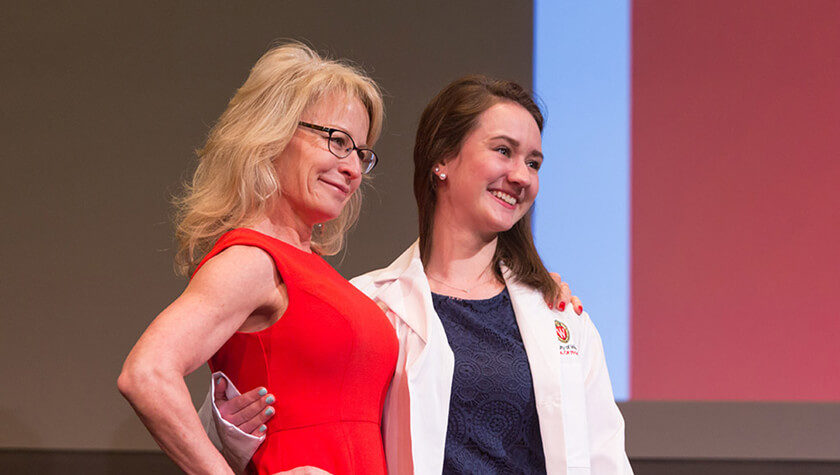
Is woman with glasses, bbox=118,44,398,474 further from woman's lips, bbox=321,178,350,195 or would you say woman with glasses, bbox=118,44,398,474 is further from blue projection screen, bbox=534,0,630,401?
blue projection screen, bbox=534,0,630,401

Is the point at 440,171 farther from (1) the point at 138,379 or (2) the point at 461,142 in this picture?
(1) the point at 138,379

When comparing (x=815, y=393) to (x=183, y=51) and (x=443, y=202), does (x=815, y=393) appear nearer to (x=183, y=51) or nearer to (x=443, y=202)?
(x=443, y=202)

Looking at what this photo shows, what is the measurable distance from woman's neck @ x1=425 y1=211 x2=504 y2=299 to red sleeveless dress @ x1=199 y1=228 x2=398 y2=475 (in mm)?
434

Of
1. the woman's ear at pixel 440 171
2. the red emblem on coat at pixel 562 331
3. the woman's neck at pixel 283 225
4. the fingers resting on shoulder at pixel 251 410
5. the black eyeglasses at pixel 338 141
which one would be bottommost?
the red emblem on coat at pixel 562 331

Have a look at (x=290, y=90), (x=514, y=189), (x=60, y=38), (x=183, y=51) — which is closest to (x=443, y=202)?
(x=514, y=189)

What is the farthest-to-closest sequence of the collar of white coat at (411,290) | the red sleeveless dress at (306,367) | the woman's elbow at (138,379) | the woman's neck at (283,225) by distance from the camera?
the collar of white coat at (411,290), the woman's neck at (283,225), the red sleeveless dress at (306,367), the woman's elbow at (138,379)

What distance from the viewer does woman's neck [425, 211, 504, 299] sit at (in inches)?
69.5

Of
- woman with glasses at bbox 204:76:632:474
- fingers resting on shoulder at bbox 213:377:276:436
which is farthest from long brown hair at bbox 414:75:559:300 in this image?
fingers resting on shoulder at bbox 213:377:276:436

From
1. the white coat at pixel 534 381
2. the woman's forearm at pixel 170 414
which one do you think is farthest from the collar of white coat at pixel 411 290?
the woman's forearm at pixel 170 414

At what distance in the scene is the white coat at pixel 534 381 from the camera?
1520mm

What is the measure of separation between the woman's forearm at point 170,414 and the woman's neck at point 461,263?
737mm

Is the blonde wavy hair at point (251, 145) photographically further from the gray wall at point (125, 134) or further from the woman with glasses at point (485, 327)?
the gray wall at point (125, 134)

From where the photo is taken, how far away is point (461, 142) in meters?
1.76

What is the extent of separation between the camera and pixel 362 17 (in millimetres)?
2713
